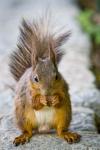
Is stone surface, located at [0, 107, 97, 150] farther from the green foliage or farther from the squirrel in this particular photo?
the green foliage

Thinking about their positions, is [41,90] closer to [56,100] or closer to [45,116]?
[56,100]

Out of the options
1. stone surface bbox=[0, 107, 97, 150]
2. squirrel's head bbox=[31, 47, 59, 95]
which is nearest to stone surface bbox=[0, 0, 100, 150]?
stone surface bbox=[0, 107, 97, 150]

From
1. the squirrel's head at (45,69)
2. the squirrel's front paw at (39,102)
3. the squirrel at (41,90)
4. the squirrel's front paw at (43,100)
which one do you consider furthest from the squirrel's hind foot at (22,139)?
the squirrel's head at (45,69)

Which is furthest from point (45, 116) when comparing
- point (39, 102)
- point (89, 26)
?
point (89, 26)

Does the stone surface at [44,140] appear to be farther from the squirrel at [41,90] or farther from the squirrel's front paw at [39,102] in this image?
the squirrel's front paw at [39,102]

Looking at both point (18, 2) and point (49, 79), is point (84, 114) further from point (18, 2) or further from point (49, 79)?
point (18, 2)

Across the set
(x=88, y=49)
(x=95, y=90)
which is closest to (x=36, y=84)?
(x=95, y=90)
